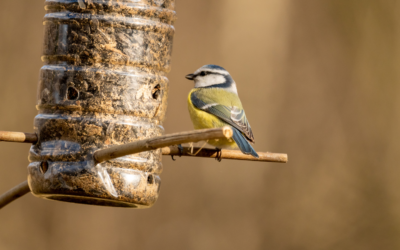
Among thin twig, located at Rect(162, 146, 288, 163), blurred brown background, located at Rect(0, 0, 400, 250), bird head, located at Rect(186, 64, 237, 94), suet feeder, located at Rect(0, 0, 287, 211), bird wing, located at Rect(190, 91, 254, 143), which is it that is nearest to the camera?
suet feeder, located at Rect(0, 0, 287, 211)

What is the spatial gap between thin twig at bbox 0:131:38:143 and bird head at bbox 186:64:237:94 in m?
1.78

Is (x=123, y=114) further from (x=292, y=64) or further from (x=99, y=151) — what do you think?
(x=292, y=64)

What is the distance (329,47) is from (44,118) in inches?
176

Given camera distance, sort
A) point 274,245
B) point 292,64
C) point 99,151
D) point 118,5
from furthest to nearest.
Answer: point 292,64, point 274,245, point 118,5, point 99,151

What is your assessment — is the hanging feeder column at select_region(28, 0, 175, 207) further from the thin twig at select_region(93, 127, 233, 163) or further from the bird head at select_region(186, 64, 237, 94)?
the bird head at select_region(186, 64, 237, 94)

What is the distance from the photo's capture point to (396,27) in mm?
6562

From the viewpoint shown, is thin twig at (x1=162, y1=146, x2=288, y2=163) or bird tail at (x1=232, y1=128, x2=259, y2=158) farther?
bird tail at (x1=232, y1=128, x2=259, y2=158)

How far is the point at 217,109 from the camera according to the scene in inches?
154

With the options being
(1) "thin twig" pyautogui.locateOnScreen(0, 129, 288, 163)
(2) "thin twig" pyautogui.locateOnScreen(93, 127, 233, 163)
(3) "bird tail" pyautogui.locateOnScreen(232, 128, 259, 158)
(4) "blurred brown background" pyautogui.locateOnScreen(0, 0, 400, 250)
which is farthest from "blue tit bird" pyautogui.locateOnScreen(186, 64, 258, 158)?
(4) "blurred brown background" pyautogui.locateOnScreen(0, 0, 400, 250)

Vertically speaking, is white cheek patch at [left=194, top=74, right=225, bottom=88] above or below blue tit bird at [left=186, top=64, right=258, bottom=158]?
above

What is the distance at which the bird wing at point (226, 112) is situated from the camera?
3.82m

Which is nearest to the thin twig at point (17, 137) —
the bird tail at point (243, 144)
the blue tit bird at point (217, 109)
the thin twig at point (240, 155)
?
the thin twig at point (240, 155)

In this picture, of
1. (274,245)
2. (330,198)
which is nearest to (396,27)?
(330,198)

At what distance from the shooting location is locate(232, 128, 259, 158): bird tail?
3.24 m
